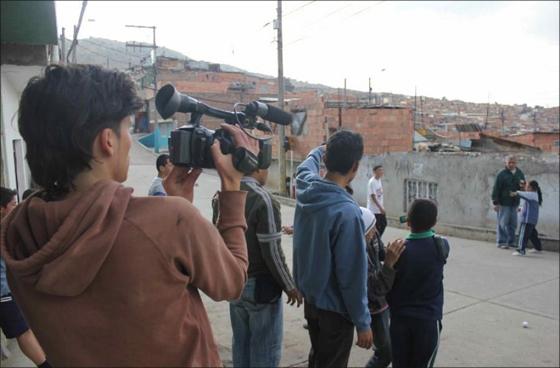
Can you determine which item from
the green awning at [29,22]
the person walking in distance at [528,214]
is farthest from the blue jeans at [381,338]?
the person walking in distance at [528,214]

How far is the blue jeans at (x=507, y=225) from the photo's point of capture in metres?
8.67

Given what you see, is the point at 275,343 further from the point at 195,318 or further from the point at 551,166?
the point at 551,166

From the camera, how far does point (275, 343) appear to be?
2922mm

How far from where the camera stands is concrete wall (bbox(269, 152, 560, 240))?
31.2 feet

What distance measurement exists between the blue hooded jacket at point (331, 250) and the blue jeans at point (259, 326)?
14.0 inches

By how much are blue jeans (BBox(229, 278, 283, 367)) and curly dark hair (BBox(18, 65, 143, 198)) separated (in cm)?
188

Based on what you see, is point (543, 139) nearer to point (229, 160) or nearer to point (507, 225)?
point (507, 225)

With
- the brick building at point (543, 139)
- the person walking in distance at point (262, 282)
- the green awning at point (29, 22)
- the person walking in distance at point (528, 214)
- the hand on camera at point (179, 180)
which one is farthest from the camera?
the brick building at point (543, 139)

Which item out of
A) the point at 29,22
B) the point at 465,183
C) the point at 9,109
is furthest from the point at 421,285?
the point at 465,183

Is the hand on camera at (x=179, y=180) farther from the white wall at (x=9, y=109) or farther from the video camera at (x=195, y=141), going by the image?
the white wall at (x=9, y=109)

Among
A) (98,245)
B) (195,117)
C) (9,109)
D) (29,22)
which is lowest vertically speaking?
(98,245)

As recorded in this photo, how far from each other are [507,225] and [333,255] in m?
7.34

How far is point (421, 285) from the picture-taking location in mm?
2467

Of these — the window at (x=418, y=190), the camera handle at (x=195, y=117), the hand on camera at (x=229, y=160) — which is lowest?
the window at (x=418, y=190)
